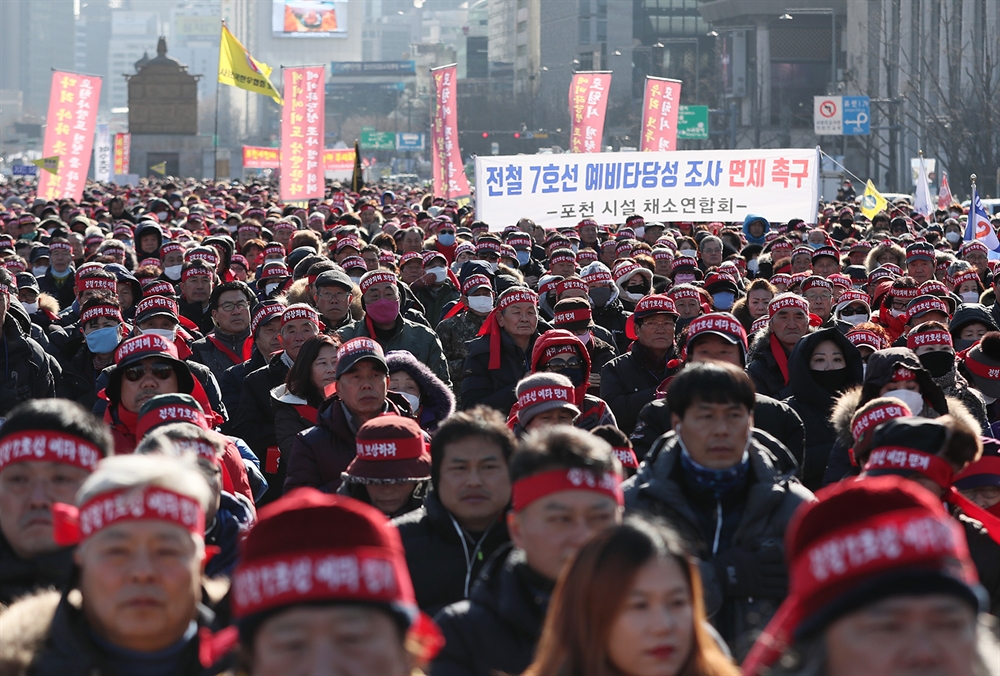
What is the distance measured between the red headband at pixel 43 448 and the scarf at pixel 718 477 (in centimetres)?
186

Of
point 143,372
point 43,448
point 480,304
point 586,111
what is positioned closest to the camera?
point 43,448

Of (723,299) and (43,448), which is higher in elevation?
(723,299)

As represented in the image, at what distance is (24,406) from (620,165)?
14.1 meters

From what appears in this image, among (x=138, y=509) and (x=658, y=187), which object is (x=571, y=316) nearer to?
(x=138, y=509)

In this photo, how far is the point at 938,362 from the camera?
25.8ft

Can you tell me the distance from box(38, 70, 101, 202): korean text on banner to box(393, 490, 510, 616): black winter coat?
24.2m

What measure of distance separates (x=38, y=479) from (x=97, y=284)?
294 inches

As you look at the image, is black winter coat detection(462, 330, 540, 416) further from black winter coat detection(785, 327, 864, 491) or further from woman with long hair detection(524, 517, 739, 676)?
woman with long hair detection(524, 517, 739, 676)

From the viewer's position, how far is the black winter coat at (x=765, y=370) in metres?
8.03

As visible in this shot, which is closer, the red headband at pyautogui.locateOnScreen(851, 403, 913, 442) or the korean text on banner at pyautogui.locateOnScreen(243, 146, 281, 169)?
the red headband at pyautogui.locateOnScreen(851, 403, 913, 442)

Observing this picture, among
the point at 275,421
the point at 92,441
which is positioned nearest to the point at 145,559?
the point at 92,441

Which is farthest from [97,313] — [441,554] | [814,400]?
[441,554]

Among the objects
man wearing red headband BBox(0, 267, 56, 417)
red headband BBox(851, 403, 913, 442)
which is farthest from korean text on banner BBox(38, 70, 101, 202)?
red headband BBox(851, 403, 913, 442)

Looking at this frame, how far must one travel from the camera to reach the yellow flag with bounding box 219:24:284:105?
29766 mm
